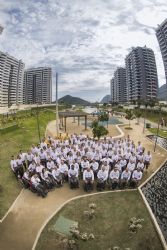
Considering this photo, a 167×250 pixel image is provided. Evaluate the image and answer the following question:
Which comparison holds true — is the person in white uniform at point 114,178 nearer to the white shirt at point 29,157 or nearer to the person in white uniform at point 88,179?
the person in white uniform at point 88,179

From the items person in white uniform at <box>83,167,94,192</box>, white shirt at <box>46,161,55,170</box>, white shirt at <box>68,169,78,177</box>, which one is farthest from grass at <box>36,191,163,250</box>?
white shirt at <box>46,161,55,170</box>

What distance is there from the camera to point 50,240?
13.8 m

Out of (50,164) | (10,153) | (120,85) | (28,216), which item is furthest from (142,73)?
(28,216)

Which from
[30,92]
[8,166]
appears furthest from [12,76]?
[8,166]

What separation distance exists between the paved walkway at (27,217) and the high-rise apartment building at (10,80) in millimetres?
131640

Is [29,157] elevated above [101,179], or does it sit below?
above

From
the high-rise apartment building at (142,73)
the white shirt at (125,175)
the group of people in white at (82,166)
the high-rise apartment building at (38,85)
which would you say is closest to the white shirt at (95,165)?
the group of people in white at (82,166)

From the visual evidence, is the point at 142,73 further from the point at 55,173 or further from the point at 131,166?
the point at 55,173

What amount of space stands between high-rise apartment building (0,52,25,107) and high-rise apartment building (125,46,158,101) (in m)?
62.4

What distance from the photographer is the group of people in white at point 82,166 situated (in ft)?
63.3

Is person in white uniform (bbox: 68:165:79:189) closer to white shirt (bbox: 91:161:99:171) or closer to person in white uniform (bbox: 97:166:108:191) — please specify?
person in white uniform (bbox: 97:166:108:191)

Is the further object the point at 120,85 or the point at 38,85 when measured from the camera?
the point at 38,85

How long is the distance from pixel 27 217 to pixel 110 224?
4.49 meters

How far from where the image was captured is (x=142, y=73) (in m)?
153
